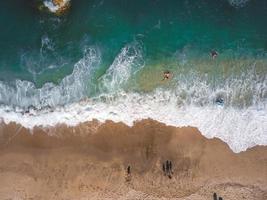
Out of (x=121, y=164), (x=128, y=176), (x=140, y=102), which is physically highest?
(x=140, y=102)

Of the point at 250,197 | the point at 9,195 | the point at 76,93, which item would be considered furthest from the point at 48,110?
the point at 250,197

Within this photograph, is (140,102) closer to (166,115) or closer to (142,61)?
(166,115)

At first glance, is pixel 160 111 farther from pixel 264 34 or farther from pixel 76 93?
pixel 264 34

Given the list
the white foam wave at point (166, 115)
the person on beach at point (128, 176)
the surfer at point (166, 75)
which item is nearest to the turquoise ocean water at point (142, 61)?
the white foam wave at point (166, 115)

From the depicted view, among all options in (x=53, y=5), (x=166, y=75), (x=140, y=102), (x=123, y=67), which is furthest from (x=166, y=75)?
(x=53, y=5)

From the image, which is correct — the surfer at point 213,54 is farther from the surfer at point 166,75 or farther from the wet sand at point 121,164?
the wet sand at point 121,164

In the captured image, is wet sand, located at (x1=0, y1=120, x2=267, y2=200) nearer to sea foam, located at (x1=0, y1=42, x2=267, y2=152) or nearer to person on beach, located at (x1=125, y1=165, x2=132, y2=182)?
person on beach, located at (x1=125, y1=165, x2=132, y2=182)
